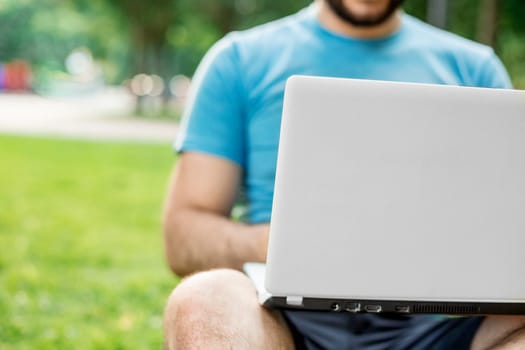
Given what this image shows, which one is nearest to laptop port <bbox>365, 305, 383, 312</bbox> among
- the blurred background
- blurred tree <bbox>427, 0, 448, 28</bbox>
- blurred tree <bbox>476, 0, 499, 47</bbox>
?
the blurred background

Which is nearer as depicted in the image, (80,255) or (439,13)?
(439,13)

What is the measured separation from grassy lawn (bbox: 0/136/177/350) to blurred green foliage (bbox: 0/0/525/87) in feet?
5.89

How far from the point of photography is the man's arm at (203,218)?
5.59ft

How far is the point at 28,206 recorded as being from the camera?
502cm

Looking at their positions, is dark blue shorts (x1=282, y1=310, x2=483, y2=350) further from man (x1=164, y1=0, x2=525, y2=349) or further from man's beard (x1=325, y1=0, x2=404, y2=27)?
man's beard (x1=325, y1=0, x2=404, y2=27)

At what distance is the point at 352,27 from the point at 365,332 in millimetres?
786

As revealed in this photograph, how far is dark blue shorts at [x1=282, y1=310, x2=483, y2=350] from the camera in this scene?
1492 millimetres

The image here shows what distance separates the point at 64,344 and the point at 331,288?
1.80 metres

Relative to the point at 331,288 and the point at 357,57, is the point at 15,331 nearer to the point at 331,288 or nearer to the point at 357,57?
the point at 357,57

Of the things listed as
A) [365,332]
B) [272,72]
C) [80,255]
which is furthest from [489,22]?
[80,255]

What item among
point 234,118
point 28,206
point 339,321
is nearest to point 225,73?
point 234,118

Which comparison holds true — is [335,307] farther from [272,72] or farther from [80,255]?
[80,255]

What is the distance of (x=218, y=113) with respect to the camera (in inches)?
71.7

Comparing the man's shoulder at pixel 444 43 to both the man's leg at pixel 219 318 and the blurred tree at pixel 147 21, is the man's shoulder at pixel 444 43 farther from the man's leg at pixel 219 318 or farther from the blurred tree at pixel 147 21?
the blurred tree at pixel 147 21
